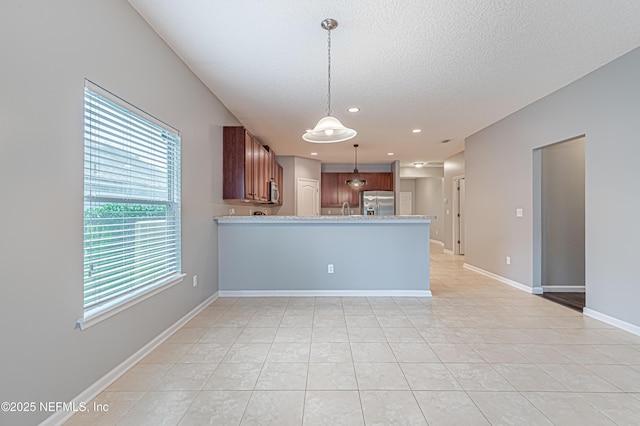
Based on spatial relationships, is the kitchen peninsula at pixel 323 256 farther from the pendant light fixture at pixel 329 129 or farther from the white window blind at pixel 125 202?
the pendant light fixture at pixel 329 129

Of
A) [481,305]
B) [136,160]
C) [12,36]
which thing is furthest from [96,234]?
[481,305]

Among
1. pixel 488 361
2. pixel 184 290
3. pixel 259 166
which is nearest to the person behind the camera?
pixel 488 361

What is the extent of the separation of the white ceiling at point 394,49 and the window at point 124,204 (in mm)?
892

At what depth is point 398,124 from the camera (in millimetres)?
4809

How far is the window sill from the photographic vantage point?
66.0 inches

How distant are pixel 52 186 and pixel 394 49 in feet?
8.84

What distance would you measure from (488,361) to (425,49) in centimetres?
262

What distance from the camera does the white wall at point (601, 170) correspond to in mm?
2670

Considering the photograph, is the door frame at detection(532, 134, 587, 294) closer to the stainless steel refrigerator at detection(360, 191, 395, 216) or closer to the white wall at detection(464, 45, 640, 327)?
the white wall at detection(464, 45, 640, 327)

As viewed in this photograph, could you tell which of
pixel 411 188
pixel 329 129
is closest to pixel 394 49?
pixel 329 129

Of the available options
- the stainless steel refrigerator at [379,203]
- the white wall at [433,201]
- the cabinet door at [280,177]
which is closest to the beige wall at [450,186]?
the stainless steel refrigerator at [379,203]

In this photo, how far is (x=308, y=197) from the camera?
766 cm

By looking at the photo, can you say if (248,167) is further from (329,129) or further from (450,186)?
(450,186)

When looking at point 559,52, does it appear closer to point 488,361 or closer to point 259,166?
point 488,361
